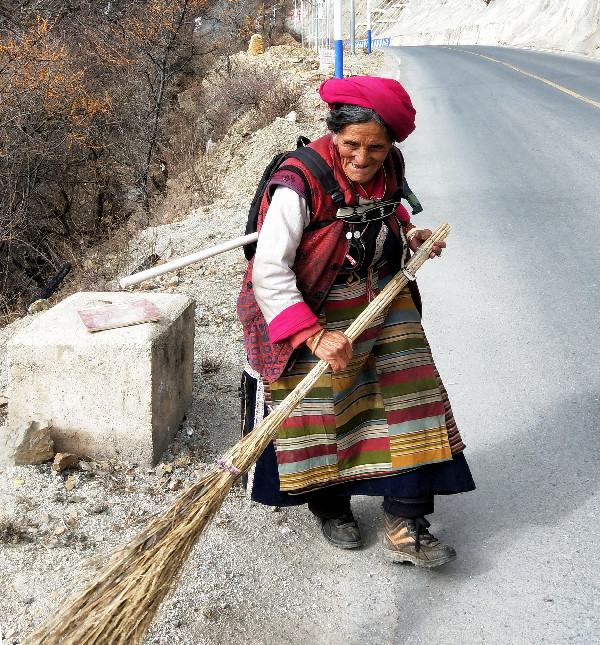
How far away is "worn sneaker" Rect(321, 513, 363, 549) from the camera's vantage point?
2840 mm

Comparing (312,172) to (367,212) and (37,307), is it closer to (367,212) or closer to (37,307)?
(367,212)

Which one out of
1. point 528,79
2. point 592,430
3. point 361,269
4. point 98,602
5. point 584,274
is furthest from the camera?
point 528,79

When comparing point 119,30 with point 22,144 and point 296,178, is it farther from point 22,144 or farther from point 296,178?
point 296,178

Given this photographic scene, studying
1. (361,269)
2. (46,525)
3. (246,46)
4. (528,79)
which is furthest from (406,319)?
(246,46)

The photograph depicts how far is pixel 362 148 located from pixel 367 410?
0.91 m

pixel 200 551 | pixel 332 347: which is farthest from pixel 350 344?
pixel 200 551

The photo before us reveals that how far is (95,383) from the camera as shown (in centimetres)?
321

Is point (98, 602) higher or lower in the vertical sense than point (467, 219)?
higher

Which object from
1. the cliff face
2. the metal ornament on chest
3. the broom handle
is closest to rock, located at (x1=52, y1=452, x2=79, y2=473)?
the broom handle

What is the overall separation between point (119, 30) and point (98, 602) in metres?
17.5

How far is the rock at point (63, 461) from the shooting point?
3.21 metres

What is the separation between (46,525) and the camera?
115 inches

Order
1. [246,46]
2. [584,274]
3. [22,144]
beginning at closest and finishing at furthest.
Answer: [584,274], [22,144], [246,46]

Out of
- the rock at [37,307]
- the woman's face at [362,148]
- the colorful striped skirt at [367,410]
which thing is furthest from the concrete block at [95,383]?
the rock at [37,307]
